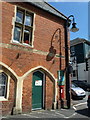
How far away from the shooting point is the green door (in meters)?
7.67

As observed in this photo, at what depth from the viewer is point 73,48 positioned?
27938mm

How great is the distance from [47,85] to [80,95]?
16.0ft

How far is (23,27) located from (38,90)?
3970mm

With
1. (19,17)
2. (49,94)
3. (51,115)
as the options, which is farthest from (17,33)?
(51,115)

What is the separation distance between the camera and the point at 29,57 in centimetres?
762

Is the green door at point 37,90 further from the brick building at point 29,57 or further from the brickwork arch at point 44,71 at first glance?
the brickwork arch at point 44,71

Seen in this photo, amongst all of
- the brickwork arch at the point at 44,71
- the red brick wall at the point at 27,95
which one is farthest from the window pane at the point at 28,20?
the red brick wall at the point at 27,95

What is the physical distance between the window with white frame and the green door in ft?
6.79

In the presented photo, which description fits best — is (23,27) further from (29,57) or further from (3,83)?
(3,83)

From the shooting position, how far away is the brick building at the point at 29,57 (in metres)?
6.71

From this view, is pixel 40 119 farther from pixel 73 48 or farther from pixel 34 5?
pixel 73 48

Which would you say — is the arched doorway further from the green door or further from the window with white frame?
the window with white frame

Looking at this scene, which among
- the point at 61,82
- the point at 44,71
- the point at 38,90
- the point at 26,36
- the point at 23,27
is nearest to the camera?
the point at 23,27

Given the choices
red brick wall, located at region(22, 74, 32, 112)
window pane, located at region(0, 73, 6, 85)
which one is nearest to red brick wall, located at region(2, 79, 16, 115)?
window pane, located at region(0, 73, 6, 85)
